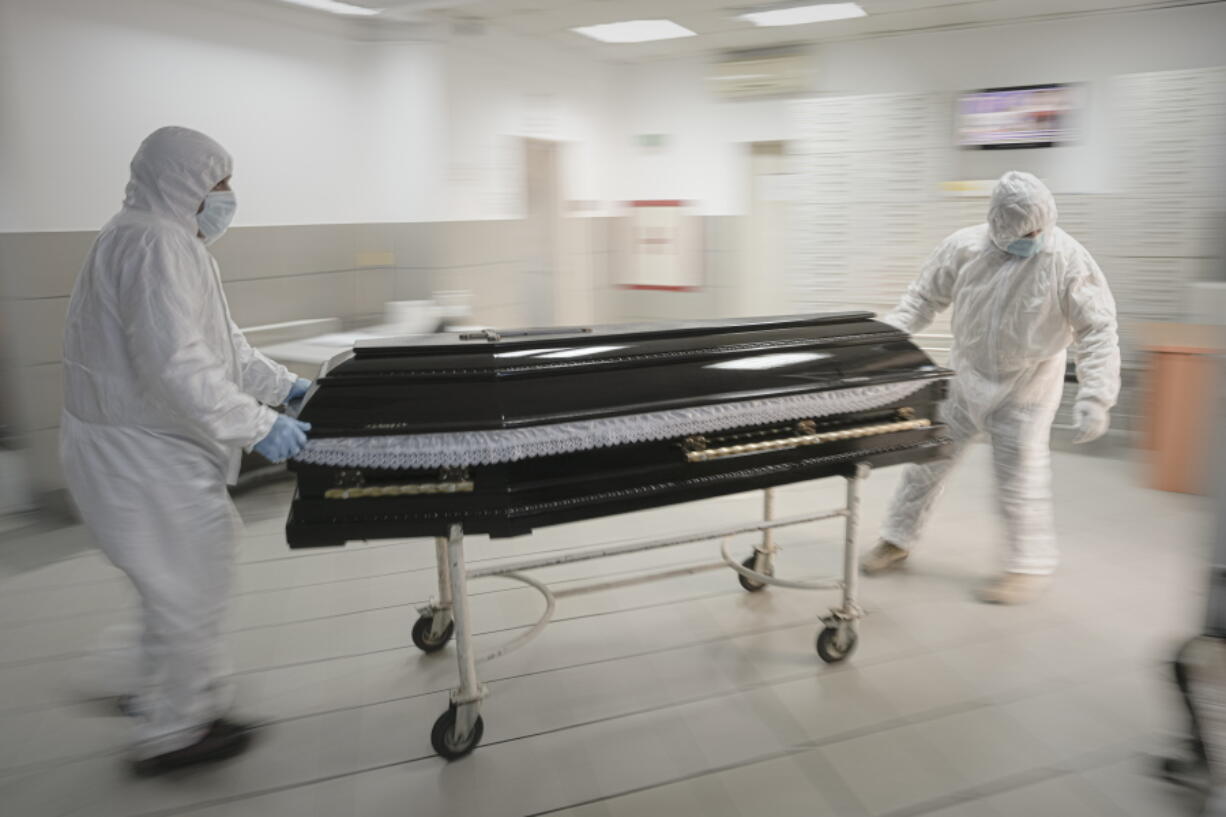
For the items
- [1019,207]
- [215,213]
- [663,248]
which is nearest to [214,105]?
[215,213]

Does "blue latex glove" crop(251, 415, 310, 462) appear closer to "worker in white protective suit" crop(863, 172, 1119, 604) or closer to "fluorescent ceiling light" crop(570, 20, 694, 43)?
"worker in white protective suit" crop(863, 172, 1119, 604)

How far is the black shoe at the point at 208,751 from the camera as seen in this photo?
211cm

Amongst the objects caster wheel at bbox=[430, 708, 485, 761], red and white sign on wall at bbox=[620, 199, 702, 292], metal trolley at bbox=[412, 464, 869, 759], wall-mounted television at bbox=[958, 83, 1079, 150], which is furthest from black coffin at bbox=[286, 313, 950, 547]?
red and white sign on wall at bbox=[620, 199, 702, 292]

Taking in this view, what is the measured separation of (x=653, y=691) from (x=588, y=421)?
3.15 ft

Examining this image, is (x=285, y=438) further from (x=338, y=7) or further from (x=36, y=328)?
(x=338, y=7)

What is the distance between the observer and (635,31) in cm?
564

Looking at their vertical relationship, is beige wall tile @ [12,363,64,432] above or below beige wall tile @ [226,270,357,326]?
below

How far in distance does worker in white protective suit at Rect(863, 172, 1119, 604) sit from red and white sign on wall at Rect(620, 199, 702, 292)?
3283 mm

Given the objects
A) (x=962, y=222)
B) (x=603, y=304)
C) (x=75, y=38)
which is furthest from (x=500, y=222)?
(x=962, y=222)

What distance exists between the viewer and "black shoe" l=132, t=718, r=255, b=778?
6.93 feet

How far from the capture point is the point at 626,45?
5973mm

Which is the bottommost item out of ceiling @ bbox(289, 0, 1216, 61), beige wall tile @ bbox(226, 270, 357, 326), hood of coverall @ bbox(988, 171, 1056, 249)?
beige wall tile @ bbox(226, 270, 357, 326)

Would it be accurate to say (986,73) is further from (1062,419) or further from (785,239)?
(1062,419)

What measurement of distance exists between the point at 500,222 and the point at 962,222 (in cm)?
295
